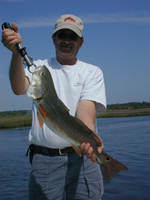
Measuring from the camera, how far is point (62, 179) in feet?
11.3

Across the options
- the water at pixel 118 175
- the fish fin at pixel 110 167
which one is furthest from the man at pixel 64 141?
the water at pixel 118 175

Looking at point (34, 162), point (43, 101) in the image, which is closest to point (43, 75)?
point (43, 101)

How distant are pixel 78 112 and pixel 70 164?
809 millimetres

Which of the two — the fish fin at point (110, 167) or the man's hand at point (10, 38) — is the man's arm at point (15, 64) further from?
the fish fin at point (110, 167)

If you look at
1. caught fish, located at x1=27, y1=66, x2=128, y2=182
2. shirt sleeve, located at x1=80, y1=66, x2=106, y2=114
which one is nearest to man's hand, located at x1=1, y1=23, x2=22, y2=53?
caught fish, located at x1=27, y1=66, x2=128, y2=182

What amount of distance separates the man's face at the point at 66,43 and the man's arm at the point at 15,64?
2.32ft

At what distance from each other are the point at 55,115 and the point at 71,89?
77 centimetres

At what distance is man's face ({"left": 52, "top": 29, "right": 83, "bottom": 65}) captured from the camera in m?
3.56

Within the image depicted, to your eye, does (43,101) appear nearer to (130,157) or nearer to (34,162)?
(34,162)

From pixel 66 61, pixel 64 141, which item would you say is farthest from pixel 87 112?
pixel 66 61

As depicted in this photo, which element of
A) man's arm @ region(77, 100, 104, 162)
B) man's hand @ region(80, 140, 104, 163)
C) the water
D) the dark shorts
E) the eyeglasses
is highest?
the eyeglasses

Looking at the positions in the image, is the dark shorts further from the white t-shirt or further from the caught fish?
the caught fish

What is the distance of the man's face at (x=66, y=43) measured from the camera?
3.56 meters

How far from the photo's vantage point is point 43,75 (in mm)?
2816
